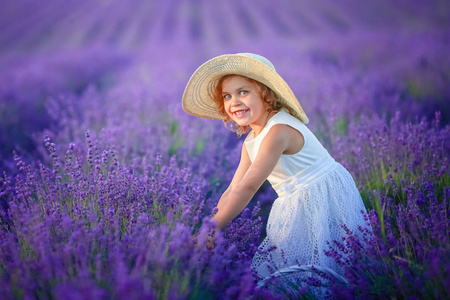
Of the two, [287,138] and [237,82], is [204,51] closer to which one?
[237,82]

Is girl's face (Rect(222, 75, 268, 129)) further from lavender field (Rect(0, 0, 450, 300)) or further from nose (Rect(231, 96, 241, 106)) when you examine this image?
lavender field (Rect(0, 0, 450, 300))

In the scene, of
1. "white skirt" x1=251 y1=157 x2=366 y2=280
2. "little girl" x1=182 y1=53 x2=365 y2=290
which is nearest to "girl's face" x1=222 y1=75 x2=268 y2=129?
A: "little girl" x1=182 y1=53 x2=365 y2=290

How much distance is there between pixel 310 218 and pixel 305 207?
6cm

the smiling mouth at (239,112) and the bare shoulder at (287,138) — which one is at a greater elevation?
the smiling mouth at (239,112)

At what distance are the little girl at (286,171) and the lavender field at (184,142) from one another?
0.11 meters

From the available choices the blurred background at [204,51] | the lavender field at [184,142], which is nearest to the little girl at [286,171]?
the lavender field at [184,142]

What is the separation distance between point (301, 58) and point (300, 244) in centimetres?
577

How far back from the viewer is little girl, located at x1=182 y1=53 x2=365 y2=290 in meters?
1.96

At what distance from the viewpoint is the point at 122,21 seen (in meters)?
7.88

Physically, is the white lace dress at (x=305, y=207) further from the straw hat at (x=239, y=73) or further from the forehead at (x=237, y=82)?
the forehead at (x=237, y=82)

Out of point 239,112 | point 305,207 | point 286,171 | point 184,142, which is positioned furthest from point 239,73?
point 184,142

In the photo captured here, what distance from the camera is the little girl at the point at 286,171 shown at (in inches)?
77.4

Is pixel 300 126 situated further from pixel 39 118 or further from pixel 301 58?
pixel 301 58

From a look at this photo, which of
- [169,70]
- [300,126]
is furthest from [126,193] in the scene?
[169,70]
